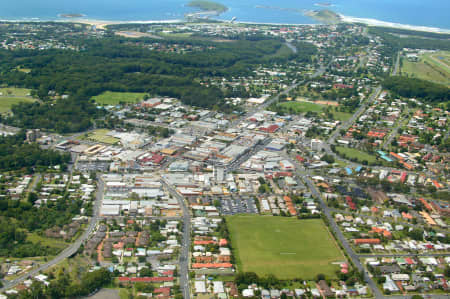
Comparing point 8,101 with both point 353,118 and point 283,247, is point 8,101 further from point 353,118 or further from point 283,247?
point 353,118

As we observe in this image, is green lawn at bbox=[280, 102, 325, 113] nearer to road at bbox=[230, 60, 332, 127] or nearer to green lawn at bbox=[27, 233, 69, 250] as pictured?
road at bbox=[230, 60, 332, 127]

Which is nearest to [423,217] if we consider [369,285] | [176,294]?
[369,285]

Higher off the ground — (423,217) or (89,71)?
(89,71)

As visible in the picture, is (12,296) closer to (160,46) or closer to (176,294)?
(176,294)

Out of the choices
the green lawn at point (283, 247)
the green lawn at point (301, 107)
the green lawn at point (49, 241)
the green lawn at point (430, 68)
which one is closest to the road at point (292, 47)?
the green lawn at point (430, 68)

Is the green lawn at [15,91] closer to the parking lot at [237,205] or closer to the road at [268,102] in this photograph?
the road at [268,102]

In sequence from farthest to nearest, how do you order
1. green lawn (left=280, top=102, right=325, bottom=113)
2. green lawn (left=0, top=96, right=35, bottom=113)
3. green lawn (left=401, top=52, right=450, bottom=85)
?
green lawn (left=401, top=52, right=450, bottom=85) → green lawn (left=280, top=102, right=325, bottom=113) → green lawn (left=0, top=96, right=35, bottom=113)

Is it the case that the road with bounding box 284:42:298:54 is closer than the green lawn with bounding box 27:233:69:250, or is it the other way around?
the green lawn with bounding box 27:233:69:250

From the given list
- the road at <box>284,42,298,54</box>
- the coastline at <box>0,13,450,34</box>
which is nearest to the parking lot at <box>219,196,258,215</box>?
the road at <box>284,42,298,54</box>
